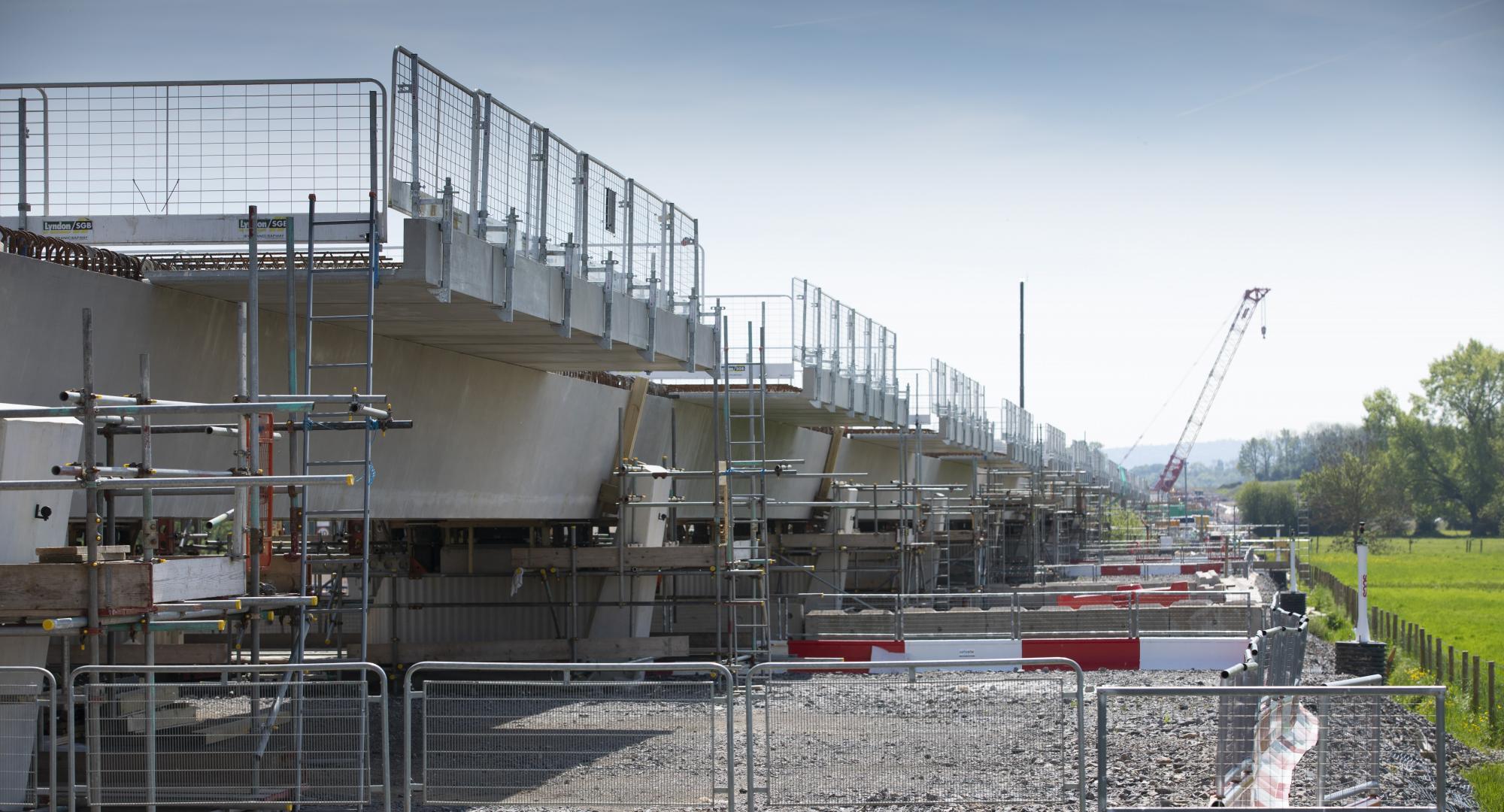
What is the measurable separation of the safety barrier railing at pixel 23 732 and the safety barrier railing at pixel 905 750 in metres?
Result: 4.83

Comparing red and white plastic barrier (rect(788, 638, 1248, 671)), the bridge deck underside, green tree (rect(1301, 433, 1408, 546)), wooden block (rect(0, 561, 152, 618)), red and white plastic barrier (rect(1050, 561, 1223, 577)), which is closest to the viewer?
wooden block (rect(0, 561, 152, 618))

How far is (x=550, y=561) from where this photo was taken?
68.8 feet

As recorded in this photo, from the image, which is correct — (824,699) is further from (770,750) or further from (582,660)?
(582,660)

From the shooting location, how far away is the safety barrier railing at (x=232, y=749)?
1095cm

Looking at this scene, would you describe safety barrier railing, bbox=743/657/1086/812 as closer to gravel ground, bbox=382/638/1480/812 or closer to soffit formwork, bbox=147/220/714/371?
gravel ground, bbox=382/638/1480/812

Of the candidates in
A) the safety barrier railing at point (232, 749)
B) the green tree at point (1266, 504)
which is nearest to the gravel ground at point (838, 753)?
the safety barrier railing at point (232, 749)

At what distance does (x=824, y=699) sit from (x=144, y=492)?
5.38 meters

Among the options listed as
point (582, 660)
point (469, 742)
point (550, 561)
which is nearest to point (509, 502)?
point (550, 561)

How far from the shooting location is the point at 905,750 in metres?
11.7

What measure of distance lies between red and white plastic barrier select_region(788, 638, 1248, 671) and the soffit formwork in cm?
805

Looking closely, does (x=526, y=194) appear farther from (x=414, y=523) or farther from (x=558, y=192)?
(x=414, y=523)

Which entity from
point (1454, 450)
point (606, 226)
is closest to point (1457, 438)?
point (1454, 450)

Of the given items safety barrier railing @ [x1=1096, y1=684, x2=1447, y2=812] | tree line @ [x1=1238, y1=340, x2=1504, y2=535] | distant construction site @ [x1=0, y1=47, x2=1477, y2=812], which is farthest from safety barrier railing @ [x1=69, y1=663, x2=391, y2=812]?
tree line @ [x1=1238, y1=340, x2=1504, y2=535]

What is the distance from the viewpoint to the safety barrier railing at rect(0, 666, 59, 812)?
10.5 metres
